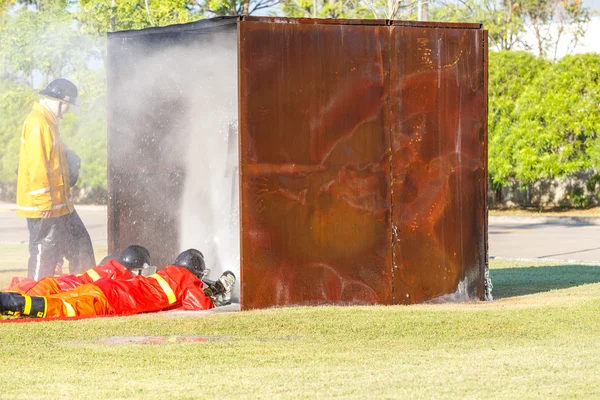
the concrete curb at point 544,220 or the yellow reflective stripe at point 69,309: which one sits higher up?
the yellow reflective stripe at point 69,309

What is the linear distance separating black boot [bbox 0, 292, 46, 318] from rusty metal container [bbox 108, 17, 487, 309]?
170 cm

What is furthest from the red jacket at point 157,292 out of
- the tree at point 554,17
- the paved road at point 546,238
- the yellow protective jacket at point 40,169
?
the tree at point 554,17

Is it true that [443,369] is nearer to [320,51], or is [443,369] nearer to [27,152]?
[320,51]

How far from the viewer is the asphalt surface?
60.4ft

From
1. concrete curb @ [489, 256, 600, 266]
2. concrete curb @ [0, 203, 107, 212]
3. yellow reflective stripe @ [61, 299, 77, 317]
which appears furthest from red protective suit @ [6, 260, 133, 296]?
concrete curb @ [0, 203, 107, 212]

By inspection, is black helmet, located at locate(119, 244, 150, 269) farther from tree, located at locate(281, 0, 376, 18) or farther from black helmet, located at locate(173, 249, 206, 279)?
tree, located at locate(281, 0, 376, 18)

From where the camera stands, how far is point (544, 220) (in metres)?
28.6

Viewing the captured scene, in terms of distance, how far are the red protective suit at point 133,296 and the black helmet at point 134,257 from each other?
95cm

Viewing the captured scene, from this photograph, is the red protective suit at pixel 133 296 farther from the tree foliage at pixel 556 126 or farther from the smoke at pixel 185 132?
the tree foliage at pixel 556 126

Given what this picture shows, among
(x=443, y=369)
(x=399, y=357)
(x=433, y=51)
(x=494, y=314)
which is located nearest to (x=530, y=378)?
(x=443, y=369)

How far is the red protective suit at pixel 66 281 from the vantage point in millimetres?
9977

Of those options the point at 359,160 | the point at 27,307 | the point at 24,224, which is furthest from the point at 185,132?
the point at 24,224

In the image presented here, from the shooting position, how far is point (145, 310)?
9.91m

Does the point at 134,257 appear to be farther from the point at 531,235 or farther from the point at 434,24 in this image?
the point at 531,235
